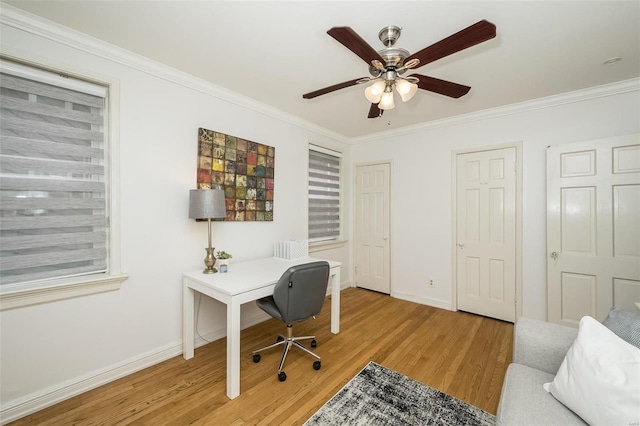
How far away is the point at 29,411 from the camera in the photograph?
169 centimetres

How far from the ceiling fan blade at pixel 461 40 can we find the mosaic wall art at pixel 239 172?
1.89 meters

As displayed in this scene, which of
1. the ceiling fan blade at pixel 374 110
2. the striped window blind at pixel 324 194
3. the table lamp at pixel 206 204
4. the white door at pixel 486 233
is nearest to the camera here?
the ceiling fan blade at pixel 374 110

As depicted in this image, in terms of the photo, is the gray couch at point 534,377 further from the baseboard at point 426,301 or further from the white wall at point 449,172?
the baseboard at point 426,301

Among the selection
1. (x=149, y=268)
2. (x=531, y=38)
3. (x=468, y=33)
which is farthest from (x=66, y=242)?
(x=531, y=38)

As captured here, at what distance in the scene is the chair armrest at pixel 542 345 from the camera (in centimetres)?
143

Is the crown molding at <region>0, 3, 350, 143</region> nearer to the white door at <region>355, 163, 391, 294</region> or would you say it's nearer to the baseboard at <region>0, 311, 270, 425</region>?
the white door at <region>355, 163, 391, 294</region>

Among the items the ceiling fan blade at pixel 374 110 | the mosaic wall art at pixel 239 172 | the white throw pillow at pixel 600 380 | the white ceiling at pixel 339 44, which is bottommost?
the white throw pillow at pixel 600 380

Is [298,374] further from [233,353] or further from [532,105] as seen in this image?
[532,105]

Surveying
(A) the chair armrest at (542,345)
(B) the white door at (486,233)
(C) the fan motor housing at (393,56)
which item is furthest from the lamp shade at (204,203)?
(B) the white door at (486,233)

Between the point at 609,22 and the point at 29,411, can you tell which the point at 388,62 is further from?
the point at 29,411

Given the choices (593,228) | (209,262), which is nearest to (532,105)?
(593,228)

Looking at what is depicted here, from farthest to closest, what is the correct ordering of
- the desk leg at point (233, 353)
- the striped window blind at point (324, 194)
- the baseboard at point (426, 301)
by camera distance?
the striped window blind at point (324, 194)
the baseboard at point (426, 301)
the desk leg at point (233, 353)

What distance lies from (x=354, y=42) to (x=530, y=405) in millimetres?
1942

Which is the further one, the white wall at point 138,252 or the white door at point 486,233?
the white door at point 486,233
